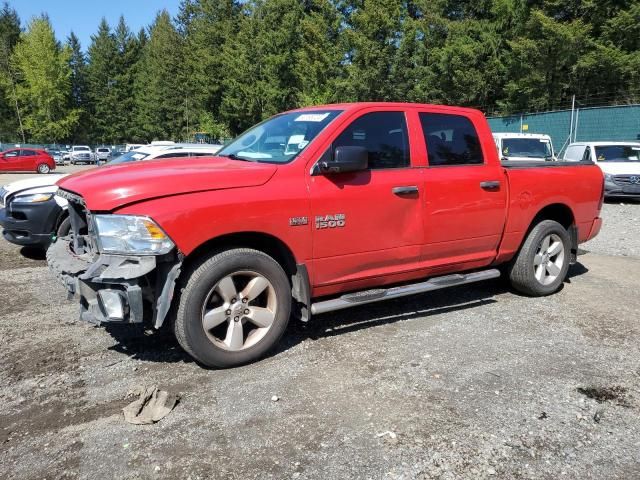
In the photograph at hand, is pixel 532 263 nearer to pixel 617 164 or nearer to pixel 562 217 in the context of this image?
pixel 562 217

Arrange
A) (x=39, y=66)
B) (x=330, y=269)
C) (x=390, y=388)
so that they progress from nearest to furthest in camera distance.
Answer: (x=390, y=388) < (x=330, y=269) < (x=39, y=66)

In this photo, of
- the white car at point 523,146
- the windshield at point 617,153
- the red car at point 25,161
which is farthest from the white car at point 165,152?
the red car at point 25,161

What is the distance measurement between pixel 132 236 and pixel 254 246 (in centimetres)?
91

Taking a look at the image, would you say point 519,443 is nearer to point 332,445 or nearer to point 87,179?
point 332,445

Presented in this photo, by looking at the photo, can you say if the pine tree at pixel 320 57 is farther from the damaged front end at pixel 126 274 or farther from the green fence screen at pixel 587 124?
the damaged front end at pixel 126 274

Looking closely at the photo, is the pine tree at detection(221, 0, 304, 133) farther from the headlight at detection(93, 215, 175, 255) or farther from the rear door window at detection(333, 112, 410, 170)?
the headlight at detection(93, 215, 175, 255)

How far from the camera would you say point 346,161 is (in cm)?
396

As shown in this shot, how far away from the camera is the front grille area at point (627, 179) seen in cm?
1395

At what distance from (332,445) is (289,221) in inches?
63.8

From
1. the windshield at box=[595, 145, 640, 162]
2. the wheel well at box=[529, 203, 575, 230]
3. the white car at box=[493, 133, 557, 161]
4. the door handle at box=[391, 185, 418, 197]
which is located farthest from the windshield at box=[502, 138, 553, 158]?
the door handle at box=[391, 185, 418, 197]

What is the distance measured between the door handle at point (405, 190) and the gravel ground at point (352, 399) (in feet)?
3.98

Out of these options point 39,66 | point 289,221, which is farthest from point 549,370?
point 39,66

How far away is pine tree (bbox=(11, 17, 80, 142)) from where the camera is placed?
196 feet

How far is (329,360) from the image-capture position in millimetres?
4043
